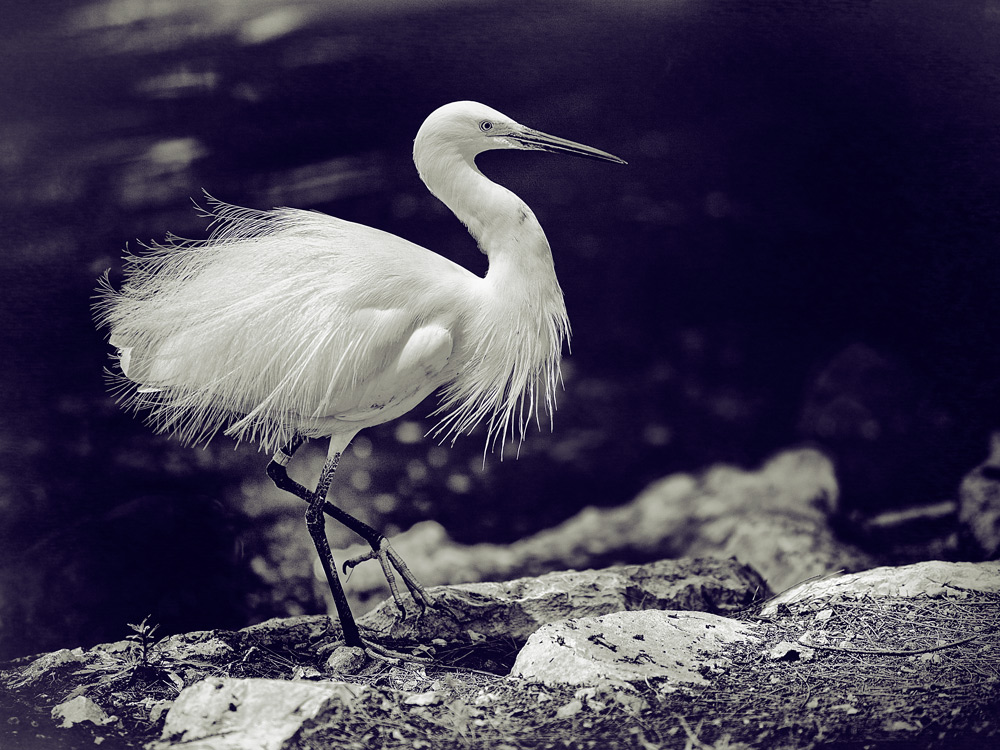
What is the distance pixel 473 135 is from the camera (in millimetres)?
2029

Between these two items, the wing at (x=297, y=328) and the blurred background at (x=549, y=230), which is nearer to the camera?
the wing at (x=297, y=328)

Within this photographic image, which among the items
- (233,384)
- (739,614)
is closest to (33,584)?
(233,384)

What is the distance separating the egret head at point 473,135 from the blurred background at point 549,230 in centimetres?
18

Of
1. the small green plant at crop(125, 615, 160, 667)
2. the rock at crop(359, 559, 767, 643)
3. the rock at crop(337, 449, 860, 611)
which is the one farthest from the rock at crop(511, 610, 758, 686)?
the small green plant at crop(125, 615, 160, 667)

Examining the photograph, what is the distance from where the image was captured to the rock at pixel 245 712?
68.8 inches

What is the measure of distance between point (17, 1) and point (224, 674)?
1867 mm

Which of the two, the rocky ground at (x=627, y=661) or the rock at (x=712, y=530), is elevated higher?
the rock at (x=712, y=530)

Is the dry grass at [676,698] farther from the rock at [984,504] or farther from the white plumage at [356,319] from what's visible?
the white plumage at [356,319]

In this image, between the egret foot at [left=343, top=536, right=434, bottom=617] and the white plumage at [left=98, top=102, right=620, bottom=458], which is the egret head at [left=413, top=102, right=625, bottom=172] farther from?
the egret foot at [left=343, top=536, right=434, bottom=617]

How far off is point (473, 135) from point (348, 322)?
58cm

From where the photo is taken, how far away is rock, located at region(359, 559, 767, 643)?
217cm

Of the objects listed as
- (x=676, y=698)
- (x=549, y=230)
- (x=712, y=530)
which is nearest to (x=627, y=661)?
(x=676, y=698)

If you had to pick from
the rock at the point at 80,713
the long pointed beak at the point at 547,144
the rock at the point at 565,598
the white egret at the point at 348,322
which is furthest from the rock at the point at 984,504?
the rock at the point at 80,713

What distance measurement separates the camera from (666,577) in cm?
230
